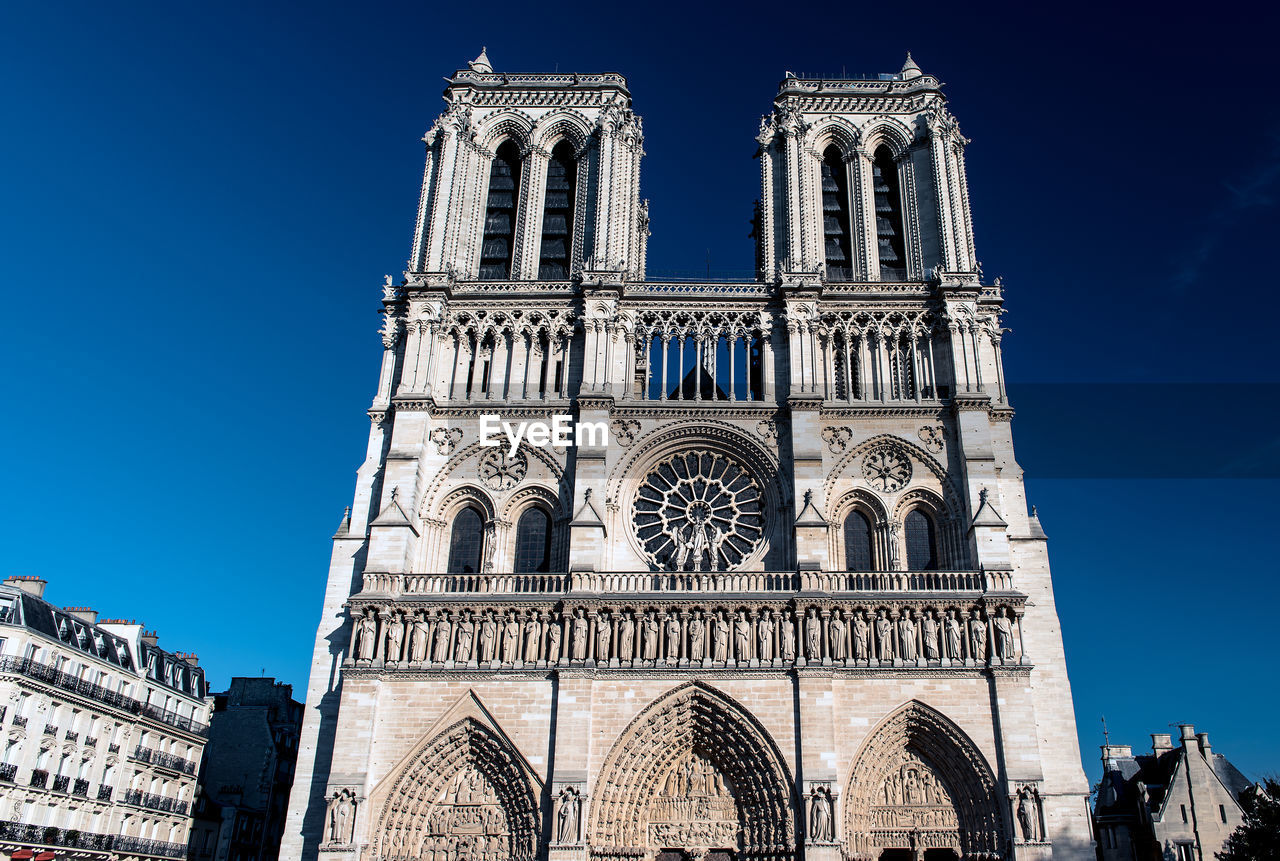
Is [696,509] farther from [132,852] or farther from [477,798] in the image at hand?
[132,852]

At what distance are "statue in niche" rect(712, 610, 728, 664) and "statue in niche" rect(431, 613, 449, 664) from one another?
539 centimetres

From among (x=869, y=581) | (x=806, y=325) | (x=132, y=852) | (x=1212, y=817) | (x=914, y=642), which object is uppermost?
(x=806, y=325)

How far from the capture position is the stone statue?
20844 millimetres

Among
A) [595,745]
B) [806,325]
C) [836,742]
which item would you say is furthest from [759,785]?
[806,325]

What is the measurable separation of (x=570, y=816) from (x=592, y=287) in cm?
Answer: 1219

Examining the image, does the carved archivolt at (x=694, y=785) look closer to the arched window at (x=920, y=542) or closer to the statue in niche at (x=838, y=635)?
the statue in niche at (x=838, y=635)

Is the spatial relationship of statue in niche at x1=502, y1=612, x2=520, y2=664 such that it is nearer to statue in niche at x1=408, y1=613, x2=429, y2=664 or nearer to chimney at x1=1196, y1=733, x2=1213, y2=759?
statue in niche at x1=408, y1=613, x2=429, y2=664

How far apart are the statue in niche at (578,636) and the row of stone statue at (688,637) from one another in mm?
20

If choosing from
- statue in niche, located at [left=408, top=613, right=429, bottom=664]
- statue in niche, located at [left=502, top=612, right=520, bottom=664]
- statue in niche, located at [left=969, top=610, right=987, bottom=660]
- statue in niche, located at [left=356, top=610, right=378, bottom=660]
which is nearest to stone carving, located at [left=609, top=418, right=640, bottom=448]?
statue in niche, located at [left=502, top=612, right=520, bottom=664]

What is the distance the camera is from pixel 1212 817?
28.3m

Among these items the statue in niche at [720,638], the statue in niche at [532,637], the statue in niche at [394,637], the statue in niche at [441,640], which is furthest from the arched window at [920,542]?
the statue in niche at [394,637]

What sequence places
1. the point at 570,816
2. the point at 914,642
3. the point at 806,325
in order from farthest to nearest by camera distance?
the point at 806,325, the point at 914,642, the point at 570,816

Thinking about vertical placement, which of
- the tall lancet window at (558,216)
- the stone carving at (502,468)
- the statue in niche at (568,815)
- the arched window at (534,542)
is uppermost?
the tall lancet window at (558,216)

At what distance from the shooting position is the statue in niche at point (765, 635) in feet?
68.6
